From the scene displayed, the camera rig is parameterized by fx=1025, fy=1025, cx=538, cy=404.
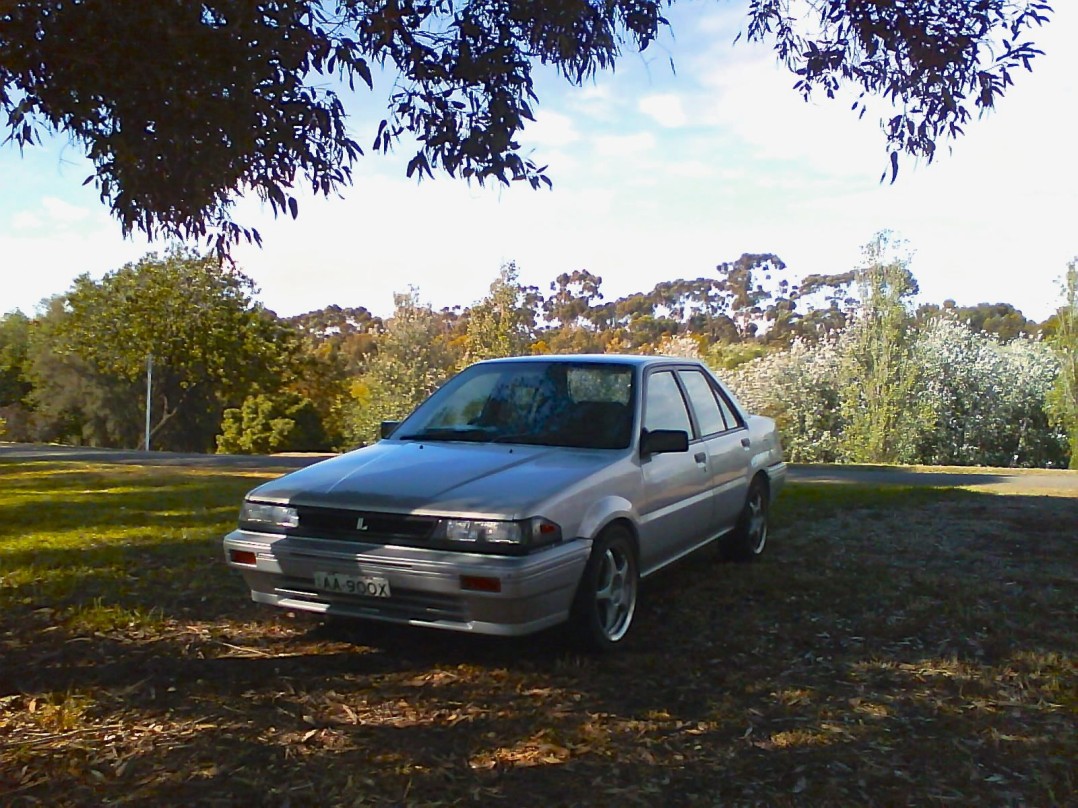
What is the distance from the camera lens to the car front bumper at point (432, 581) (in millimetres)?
4492

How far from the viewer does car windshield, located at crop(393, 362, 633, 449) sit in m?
5.77

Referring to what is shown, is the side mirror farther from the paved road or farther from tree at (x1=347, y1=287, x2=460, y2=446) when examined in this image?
tree at (x1=347, y1=287, x2=460, y2=446)

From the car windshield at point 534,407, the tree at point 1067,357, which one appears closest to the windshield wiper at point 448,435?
the car windshield at point 534,407

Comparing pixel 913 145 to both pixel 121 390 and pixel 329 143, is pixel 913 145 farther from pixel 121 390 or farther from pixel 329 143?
pixel 121 390

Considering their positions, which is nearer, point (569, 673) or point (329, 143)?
point (569, 673)

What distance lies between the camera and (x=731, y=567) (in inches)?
286

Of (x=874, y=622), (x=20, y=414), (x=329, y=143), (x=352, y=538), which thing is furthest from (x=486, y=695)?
(x=20, y=414)

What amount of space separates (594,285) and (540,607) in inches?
2628

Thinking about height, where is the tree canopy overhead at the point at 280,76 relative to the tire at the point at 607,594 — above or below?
above

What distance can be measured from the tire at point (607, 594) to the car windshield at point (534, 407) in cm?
64

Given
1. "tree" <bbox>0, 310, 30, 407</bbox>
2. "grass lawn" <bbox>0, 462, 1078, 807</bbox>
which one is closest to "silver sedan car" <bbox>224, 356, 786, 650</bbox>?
"grass lawn" <bbox>0, 462, 1078, 807</bbox>

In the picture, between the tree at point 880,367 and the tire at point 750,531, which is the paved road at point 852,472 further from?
the tree at point 880,367

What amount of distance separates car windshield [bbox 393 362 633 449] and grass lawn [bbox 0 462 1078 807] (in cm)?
112

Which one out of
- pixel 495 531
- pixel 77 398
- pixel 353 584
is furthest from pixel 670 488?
pixel 77 398
